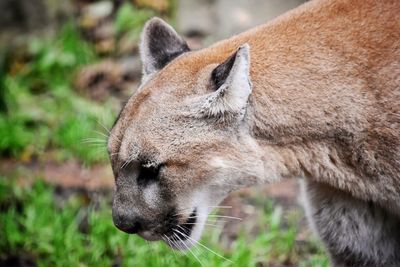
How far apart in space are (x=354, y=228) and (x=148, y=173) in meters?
1.28

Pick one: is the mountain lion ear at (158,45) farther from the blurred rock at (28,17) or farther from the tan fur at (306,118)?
the blurred rock at (28,17)

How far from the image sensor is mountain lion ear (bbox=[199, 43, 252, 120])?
425cm

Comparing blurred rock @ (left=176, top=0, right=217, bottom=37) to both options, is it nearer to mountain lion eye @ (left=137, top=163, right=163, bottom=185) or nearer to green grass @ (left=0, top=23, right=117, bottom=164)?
green grass @ (left=0, top=23, right=117, bottom=164)

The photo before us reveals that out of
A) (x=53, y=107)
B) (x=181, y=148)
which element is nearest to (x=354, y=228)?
(x=181, y=148)

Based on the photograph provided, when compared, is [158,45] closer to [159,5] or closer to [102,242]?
[102,242]

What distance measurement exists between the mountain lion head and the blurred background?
46 cm

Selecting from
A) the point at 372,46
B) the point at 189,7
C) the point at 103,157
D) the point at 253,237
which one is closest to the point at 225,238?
the point at 253,237

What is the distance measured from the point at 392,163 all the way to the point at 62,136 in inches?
192

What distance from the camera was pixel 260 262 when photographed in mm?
6137

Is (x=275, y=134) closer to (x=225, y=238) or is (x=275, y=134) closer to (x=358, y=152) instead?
(x=358, y=152)

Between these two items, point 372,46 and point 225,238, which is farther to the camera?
point 225,238

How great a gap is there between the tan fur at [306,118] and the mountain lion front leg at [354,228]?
0.53ft

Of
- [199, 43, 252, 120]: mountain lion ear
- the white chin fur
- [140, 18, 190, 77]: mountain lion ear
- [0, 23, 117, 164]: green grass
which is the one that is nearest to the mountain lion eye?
the white chin fur

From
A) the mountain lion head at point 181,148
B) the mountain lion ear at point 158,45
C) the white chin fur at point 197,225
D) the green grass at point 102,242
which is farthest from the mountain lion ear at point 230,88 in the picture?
the green grass at point 102,242
